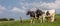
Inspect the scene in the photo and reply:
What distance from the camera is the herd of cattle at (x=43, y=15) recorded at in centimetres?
293

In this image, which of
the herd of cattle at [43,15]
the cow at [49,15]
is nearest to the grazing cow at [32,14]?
the herd of cattle at [43,15]

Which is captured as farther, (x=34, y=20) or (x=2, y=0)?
(x=34, y=20)

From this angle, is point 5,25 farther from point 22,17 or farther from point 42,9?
point 42,9

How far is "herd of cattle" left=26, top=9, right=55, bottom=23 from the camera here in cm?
293

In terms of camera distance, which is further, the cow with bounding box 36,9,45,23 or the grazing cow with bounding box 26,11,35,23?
the cow with bounding box 36,9,45,23

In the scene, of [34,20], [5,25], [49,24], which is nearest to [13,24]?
[5,25]

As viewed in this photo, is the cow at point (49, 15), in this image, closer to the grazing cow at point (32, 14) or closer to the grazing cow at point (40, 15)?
the grazing cow at point (40, 15)

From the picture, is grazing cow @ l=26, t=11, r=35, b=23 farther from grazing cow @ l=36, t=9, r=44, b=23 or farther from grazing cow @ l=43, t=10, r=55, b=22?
grazing cow @ l=43, t=10, r=55, b=22

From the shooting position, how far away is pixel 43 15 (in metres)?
3.05

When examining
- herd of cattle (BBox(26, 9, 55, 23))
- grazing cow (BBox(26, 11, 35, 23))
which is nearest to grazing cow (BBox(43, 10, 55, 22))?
herd of cattle (BBox(26, 9, 55, 23))

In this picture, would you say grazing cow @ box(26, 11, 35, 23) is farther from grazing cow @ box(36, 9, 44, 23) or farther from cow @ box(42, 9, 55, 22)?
cow @ box(42, 9, 55, 22)

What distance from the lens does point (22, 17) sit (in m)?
2.85

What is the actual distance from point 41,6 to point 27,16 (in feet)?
0.83

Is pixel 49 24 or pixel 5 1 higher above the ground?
pixel 5 1
